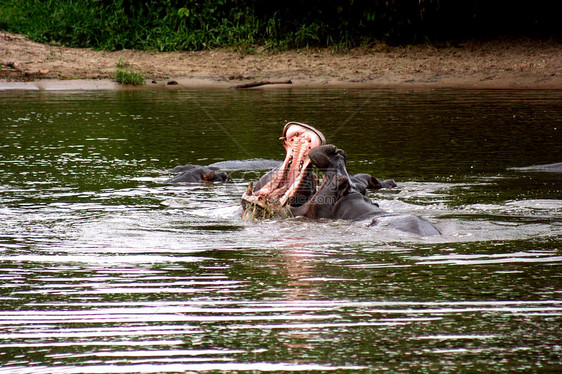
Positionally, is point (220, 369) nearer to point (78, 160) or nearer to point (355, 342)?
point (355, 342)

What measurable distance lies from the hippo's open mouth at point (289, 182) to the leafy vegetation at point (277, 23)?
15366mm

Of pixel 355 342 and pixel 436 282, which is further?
pixel 436 282

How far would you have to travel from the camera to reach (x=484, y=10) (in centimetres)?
2253

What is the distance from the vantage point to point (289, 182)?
6.31 m

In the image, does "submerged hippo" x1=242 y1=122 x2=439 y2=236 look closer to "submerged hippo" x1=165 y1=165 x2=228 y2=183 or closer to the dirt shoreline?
"submerged hippo" x1=165 y1=165 x2=228 y2=183

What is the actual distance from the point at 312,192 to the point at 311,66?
48.2 feet

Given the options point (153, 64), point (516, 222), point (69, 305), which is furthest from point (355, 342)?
point (153, 64)

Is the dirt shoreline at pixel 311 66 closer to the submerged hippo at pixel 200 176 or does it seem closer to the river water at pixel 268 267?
the river water at pixel 268 267

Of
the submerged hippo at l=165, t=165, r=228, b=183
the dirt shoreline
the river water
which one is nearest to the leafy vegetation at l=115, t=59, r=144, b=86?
the dirt shoreline

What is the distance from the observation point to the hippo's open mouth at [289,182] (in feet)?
19.7

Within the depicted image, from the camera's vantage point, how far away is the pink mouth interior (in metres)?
6.00

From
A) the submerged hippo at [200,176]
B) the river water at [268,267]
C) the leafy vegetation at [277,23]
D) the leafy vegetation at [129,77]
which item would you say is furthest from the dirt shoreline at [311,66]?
the submerged hippo at [200,176]

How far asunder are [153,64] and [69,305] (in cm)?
1753

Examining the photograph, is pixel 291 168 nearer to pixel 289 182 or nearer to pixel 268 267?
pixel 289 182
